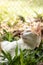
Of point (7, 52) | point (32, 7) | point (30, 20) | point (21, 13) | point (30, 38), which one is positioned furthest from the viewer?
point (32, 7)

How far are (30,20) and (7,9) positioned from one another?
592mm

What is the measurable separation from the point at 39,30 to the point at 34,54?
1.32 ft

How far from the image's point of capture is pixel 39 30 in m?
3.06

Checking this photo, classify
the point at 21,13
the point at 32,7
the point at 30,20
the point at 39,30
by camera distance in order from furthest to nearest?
1. the point at 32,7
2. the point at 21,13
3. the point at 30,20
4. the point at 39,30

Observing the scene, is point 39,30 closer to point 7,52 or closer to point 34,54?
point 34,54

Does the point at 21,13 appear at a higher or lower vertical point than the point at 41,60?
higher

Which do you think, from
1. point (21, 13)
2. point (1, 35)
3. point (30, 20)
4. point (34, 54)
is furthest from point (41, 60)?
point (21, 13)

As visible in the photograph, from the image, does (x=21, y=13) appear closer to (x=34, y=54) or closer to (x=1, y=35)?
(x=1, y=35)

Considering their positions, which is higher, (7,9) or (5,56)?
(7,9)

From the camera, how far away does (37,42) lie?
284cm

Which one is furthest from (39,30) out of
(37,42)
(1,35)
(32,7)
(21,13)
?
(32,7)

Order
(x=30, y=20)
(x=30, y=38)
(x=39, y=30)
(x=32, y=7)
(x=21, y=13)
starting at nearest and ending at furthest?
(x=30, y=38) → (x=39, y=30) → (x=30, y=20) → (x=21, y=13) → (x=32, y=7)

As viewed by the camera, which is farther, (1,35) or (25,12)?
(25,12)

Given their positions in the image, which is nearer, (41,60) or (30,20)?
(41,60)
